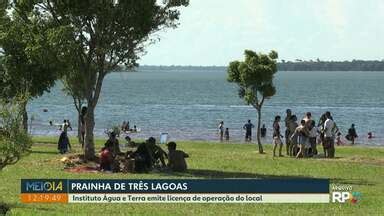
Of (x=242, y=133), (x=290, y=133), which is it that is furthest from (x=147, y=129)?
(x=290, y=133)

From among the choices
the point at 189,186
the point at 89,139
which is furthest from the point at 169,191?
the point at 89,139

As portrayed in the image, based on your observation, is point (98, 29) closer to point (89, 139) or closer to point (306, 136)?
point (89, 139)

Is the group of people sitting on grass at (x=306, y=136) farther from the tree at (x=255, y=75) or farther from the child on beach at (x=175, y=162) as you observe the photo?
the child on beach at (x=175, y=162)

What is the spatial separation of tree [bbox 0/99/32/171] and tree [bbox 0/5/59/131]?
0.23 m

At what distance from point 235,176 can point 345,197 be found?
5.65 meters

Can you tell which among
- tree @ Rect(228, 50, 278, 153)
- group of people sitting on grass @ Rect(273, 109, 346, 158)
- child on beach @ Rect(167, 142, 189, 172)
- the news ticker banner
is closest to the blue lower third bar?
the news ticker banner

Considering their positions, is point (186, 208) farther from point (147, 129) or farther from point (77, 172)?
point (147, 129)

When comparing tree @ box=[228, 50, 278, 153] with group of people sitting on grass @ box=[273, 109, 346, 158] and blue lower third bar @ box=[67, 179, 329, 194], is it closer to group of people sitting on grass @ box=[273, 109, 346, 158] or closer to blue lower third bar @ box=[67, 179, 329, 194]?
group of people sitting on grass @ box=[273, 109, 346, 158]

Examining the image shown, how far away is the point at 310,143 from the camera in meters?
28.8

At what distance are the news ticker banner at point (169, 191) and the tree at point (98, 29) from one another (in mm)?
8210

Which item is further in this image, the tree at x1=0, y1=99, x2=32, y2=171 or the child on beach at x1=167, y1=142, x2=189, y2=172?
the child on beach at x1=167, y1=142, x2=189, y2=172

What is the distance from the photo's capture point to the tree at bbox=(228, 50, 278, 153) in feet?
108

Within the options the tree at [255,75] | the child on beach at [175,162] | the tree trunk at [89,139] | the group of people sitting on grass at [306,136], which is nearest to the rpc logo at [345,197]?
the child on beach at [175,162]

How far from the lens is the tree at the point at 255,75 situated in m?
32.9
